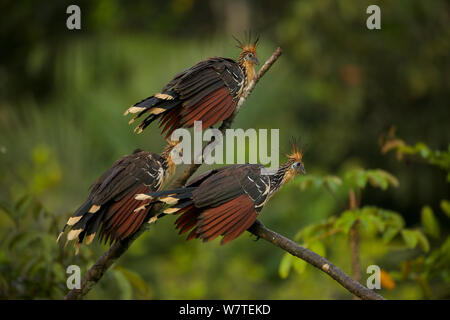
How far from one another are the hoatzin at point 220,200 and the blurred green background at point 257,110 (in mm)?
1561

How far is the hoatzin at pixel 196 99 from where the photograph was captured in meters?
2.49

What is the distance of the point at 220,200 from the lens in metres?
2.33

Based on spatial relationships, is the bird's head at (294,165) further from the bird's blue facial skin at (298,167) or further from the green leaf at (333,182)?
the green leaf at (333,182)

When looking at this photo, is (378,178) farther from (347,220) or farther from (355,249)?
(355,249)

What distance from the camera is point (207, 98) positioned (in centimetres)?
258

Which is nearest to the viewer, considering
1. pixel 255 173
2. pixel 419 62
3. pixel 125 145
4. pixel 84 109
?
pixel 255 173

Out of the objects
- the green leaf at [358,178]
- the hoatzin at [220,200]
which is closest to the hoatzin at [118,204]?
the hoatzin at [220,200]

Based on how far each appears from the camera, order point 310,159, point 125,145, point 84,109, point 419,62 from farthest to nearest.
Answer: point 310,159, point 419,62, point 84,109, point 125,145

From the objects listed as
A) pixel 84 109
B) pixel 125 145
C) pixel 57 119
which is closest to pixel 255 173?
pixel 125 145

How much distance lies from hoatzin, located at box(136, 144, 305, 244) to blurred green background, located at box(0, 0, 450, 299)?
5.12 ft

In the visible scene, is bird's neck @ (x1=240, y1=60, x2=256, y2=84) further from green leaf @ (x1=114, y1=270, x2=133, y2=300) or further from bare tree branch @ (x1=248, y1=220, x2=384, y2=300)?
green leaf @ (x1=114, y1=270, x2=133, y2=300)

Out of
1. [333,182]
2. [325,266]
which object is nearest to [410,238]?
[333,182]

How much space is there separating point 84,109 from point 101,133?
63cm

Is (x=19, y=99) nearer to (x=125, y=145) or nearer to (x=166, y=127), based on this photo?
(x=125, y=145)
